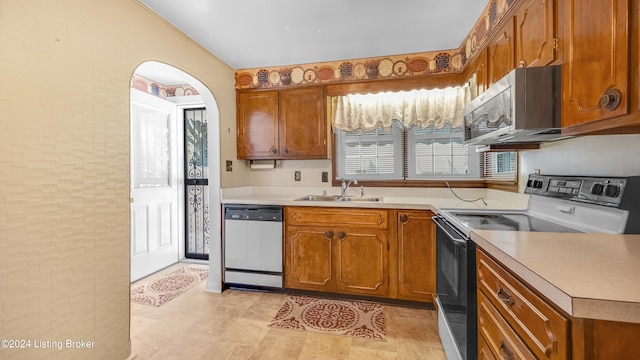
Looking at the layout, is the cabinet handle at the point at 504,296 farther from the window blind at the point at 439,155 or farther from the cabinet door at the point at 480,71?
the window blind at the point at 439,155

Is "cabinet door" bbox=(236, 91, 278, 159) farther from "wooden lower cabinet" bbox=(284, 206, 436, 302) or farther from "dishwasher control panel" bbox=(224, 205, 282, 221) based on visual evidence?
"wooden lower cabinet" bbox=(284, 206, 436, 302)

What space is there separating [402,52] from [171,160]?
3028mm

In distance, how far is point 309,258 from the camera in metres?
2.57

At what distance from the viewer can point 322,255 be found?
254 centimetres

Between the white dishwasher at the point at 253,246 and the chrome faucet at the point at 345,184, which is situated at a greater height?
the chrome faucet at the point at 345,184

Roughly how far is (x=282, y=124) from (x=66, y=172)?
6.34 feet

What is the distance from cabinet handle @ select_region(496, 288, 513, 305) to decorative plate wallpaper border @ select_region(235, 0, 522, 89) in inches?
78.9

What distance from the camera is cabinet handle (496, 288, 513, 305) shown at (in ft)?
3.01

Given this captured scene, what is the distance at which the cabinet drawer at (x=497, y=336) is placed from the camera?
86 cm

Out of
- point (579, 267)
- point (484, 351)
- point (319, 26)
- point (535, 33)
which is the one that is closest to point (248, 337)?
point (484, 351)

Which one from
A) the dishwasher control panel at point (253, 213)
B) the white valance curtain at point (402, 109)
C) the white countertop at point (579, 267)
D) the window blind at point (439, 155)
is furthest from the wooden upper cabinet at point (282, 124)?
the white countertop at point (579, 267)

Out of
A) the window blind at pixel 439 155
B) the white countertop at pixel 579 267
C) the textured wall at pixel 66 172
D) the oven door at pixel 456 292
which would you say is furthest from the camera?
the window blind at pixel 439 155

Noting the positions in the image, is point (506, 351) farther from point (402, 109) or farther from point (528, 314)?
point (402, 109)

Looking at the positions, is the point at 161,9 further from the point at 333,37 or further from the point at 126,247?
the point at 126,247
